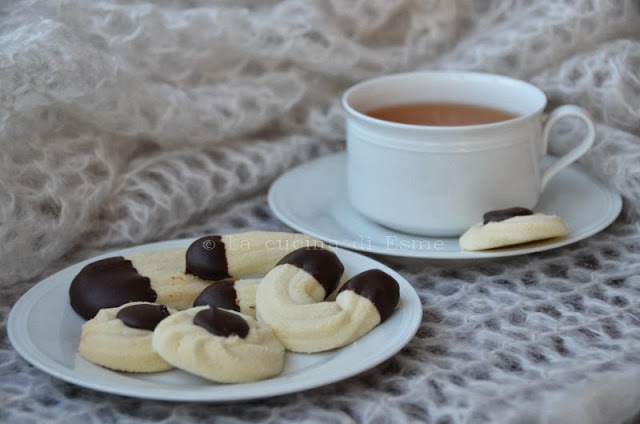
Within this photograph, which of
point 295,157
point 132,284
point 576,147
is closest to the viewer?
point 132,284

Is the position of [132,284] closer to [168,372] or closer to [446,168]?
[168,372]

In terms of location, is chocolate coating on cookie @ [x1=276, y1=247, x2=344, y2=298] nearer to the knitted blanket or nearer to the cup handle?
the knitted blanket

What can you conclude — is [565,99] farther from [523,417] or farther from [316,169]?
[523,417]

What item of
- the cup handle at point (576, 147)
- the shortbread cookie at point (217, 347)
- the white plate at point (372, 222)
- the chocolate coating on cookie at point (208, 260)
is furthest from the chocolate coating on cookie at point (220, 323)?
the cup handle at point (576, 147)

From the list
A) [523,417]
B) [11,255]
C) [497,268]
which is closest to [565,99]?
[497,268]

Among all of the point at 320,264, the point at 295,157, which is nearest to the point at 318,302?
the point at 320,264

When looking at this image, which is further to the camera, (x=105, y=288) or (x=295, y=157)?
(x=295, y=157)

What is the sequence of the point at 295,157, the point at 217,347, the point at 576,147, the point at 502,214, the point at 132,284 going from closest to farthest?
the point at 217,347 → the point at 132,284 → the point at 502,214 → the point at 576,147 → the point at 295,157
